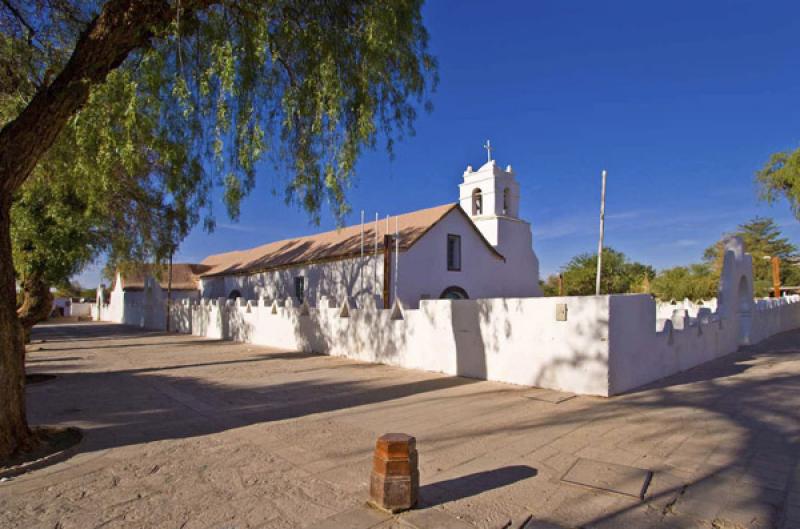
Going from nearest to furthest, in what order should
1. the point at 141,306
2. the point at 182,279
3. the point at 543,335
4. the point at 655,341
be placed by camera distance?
the point at 543,335
the point at 655,341
the point at 141,306
the point at 182,279

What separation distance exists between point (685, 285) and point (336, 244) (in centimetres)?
3171

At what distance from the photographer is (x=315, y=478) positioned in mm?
4191

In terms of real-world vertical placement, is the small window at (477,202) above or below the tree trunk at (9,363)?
above

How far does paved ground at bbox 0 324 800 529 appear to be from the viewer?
11.4ft

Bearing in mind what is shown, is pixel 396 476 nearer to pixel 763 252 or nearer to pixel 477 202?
pixel 477 202

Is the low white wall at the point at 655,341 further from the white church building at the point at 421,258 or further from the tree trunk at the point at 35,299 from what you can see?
the tree trunk at the point at 35,299

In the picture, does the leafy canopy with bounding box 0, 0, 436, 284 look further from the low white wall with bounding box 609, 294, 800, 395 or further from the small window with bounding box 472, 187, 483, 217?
the small window with bounding box 472, 187, 483, 217

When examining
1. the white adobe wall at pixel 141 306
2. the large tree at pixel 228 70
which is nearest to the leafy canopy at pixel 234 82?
the large tree at pixel 228 70

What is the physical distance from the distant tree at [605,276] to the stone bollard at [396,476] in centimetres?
4566

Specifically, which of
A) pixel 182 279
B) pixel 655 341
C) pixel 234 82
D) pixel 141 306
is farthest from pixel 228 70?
pixel 182 279

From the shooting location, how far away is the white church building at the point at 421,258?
2103cm

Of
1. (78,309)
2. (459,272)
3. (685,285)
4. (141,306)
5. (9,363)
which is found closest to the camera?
(9,363)

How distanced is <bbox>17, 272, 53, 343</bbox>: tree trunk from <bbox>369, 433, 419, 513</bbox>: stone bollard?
10895 mm

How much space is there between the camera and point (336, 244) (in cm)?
2511
